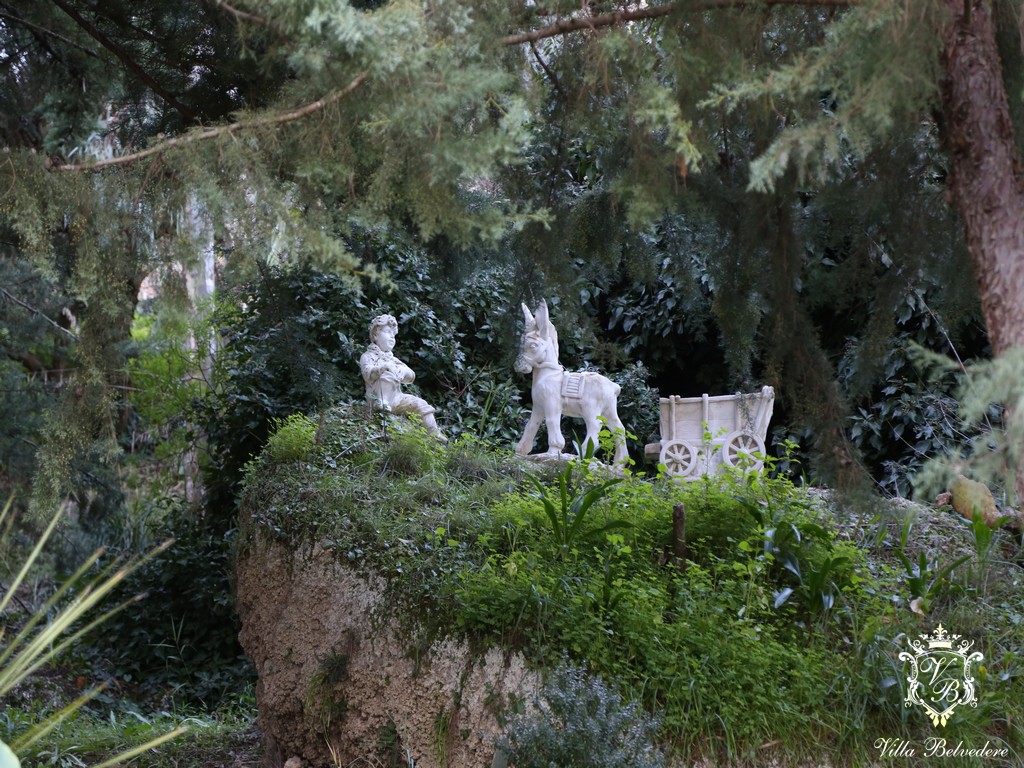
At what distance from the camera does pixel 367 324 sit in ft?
33.9

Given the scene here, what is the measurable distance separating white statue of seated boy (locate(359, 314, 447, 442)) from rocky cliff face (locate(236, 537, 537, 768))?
2053 millimetres

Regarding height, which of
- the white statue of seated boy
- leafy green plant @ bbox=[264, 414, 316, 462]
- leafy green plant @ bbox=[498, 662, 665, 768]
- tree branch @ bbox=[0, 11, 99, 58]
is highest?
tree branch @ bbox=[0, 11, 99, 58]

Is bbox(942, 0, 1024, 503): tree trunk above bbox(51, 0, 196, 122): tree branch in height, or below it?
below

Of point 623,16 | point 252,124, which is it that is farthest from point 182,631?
point 623,16

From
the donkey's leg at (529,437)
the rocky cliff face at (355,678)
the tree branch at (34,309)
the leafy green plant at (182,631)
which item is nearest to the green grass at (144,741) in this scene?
the rocky cliff face at (355,678)

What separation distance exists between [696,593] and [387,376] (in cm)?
392

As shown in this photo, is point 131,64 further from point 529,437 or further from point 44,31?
point 529,437

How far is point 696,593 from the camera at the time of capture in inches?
195

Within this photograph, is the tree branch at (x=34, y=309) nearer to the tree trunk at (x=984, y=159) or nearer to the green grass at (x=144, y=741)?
the green grass at (x=144, y=741)

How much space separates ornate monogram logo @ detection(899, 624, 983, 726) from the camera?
4453mm

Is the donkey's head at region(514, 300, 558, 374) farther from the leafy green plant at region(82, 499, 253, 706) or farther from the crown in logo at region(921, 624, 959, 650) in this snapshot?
the crown in logo at region(921, 624, 959, 650)

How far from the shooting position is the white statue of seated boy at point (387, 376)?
821cm

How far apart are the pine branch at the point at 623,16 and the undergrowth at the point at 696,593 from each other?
2372mm

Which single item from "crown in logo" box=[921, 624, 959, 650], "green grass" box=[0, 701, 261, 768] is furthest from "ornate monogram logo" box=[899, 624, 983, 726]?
"green grass" box=[0, 701, 261, 768]
